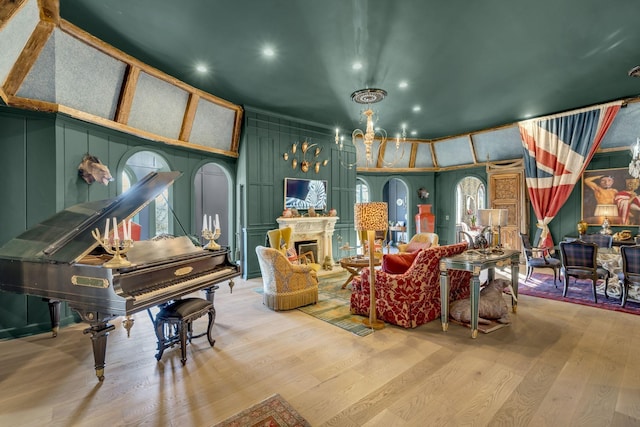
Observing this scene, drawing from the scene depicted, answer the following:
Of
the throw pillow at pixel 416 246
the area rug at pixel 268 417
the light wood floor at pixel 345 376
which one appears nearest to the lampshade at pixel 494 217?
the light wood floor at pixel 345 376

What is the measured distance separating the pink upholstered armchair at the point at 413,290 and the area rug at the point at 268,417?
1811 mm

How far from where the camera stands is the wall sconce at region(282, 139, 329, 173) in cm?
680

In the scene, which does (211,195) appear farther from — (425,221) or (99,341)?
(425,221)

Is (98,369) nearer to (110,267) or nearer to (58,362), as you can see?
(58,362)

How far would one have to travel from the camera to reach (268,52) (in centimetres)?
382

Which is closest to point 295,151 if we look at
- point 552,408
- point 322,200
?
point 322,200

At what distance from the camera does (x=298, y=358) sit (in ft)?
9.37

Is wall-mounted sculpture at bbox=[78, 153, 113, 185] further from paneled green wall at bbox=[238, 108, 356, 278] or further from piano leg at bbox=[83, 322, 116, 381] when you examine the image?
paneled green wall at bbox=[238, 108, 356, 278]

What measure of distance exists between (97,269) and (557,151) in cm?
820

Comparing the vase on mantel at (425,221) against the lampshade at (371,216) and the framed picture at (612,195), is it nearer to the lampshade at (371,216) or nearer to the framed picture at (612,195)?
the framed picture at (612,195)

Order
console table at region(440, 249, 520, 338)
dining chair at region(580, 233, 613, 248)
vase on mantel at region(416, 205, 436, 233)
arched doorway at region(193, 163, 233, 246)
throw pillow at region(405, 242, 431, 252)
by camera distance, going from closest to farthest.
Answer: console table at region(440, 249, 520, 338) < dining chair at region(580, 233, 613, 248) < throw pillow at region(405, 242, 431, 252) < arched doorway at region(193, 163, 233, 246) < vase on mantel at region(416, 205, 436, 233)

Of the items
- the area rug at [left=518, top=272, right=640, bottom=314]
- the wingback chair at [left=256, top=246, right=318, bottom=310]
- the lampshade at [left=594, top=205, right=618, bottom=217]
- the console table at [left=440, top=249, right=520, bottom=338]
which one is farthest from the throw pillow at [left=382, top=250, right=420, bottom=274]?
the lampshade at [left=594, top=205, right=618, bottom=217]

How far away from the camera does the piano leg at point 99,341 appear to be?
241cm

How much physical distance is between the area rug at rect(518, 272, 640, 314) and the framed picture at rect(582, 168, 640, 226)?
5.77 ft
